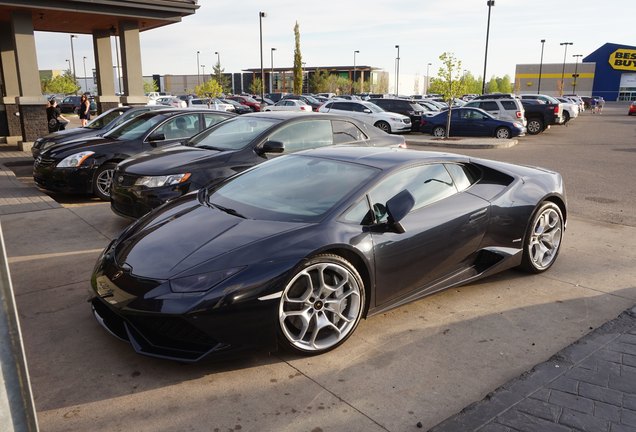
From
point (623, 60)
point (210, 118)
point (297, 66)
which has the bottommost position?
point (210, 118)

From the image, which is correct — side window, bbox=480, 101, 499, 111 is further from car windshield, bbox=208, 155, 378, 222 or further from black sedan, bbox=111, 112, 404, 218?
car windshield, bbox=208, 155, 378, 222

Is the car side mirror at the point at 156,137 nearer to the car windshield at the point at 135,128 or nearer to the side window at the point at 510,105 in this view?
the car windshield at the point at 135,128

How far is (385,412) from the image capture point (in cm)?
292

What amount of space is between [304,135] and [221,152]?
3.82ft

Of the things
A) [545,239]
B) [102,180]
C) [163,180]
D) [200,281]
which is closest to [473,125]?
[102,180]

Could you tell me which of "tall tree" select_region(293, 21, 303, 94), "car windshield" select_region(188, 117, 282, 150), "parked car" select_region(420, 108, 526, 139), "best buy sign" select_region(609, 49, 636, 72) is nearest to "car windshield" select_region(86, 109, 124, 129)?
"car windshield" select_region(188, 117, 282, 150)

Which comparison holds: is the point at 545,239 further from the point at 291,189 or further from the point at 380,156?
the point at 291,189

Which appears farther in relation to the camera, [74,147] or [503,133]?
[503,133]

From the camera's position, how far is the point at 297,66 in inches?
2354

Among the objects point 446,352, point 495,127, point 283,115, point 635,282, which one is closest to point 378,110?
point 495,127

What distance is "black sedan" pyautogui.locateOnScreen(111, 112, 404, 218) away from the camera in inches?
240

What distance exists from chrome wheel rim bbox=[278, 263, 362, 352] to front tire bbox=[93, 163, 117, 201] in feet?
20.1

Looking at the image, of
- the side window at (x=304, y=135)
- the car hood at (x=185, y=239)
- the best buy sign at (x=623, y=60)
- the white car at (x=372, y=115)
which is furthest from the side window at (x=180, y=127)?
the best buy sign at (x=623, y=60)

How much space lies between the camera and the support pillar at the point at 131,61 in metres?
16.5
